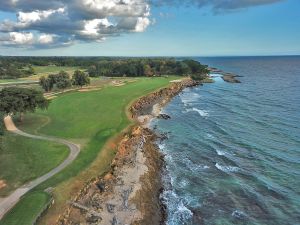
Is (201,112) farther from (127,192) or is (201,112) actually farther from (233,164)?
(127,192)

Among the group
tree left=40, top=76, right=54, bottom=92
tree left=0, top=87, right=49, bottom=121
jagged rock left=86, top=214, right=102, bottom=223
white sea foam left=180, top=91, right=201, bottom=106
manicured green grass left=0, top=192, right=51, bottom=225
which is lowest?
white sea foam left=180, top=91, right=201, bottom=106

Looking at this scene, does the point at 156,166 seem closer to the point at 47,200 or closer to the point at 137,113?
the point at 47,200

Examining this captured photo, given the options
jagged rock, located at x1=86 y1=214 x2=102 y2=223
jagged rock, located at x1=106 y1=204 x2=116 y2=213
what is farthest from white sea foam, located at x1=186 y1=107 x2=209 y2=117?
jagged rock, located at x1=86 y1=214 x2=102 y2=223

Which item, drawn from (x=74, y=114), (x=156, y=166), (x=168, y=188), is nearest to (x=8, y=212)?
(x=168, y=188)

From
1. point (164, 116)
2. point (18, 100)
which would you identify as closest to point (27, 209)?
point (18, 100)

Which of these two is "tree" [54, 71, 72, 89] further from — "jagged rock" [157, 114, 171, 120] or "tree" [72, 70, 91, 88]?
"jagged rock" [157, 114, 171, 120]
